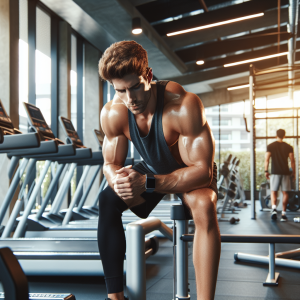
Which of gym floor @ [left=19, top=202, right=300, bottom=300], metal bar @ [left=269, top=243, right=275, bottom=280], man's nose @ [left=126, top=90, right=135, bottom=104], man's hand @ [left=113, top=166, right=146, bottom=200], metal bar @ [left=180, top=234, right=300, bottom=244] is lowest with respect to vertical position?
gym floor @ [left=19, top=202, right=300, bottom=300]

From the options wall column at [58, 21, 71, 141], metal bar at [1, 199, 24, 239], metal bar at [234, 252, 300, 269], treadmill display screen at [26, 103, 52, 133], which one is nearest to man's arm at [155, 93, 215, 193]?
metal bar at [234, 252, 300, 269]

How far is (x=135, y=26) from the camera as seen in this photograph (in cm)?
573

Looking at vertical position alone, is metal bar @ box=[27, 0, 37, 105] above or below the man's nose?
above

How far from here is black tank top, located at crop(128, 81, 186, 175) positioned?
140 cm

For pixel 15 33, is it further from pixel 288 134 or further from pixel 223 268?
pixel 288 134

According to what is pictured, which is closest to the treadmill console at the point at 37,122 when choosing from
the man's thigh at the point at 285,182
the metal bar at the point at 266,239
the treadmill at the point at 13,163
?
the treadmill at the point at 13,163

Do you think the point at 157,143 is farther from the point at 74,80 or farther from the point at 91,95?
the point at 91,95

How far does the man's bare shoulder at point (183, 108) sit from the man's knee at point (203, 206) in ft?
0.85

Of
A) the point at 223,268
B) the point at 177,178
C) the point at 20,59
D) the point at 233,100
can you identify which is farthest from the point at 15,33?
the point at 233,100

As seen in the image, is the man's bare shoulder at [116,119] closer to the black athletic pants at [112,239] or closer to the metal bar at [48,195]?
the black athletic pants at [112,239]

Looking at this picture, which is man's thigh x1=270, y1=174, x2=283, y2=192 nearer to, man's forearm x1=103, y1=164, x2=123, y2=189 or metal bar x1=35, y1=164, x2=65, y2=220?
metal bar x1=35, y1=164, x2=65, y2=220

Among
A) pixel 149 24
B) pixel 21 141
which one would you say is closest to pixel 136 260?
pixel 21 141

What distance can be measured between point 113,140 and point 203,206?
0.47 metres

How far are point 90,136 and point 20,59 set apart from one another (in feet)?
8.20
